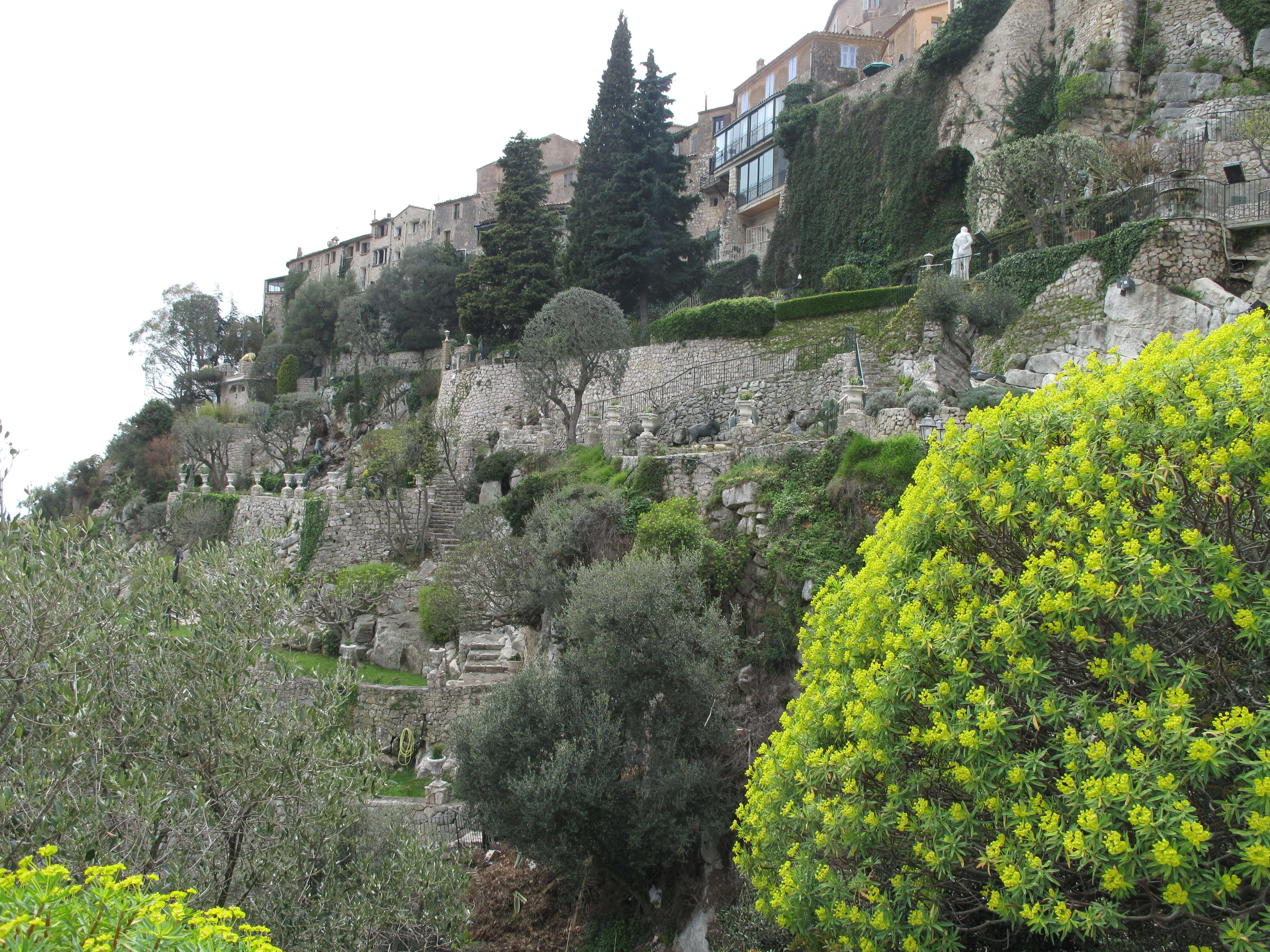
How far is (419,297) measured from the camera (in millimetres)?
45312

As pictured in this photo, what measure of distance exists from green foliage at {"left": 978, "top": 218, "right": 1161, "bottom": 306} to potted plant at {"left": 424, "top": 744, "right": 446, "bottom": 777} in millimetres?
14342

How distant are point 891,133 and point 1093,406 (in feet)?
96.6

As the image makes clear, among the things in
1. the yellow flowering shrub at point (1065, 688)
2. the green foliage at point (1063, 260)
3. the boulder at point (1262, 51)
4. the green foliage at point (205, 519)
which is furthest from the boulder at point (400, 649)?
the boulder at point (1262, 51)

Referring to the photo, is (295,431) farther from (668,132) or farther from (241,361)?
(668,132)

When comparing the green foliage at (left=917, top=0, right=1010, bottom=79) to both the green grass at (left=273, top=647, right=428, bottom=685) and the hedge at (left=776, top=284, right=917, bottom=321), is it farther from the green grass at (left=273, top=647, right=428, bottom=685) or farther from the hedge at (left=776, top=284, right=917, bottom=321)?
the green grass at (left=273, top=647, right=428, bottom=685)

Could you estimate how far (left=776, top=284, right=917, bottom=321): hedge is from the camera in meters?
22.3

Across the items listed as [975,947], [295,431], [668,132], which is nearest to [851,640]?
[975,947]

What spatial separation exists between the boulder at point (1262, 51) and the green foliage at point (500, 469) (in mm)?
22676

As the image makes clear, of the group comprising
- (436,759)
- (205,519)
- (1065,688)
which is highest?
(1065,688)

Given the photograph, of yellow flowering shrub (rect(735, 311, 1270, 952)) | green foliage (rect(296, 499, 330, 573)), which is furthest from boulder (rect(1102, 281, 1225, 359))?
green foliage (rect(296, 499, 330, 573))

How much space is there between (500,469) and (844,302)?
11776 mm

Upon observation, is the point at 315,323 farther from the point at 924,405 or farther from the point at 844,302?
the point at 924,405

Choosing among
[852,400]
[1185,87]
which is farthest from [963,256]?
[1185,87]

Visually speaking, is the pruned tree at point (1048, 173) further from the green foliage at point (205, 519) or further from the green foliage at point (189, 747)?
the green foliage at point (205, 519)
